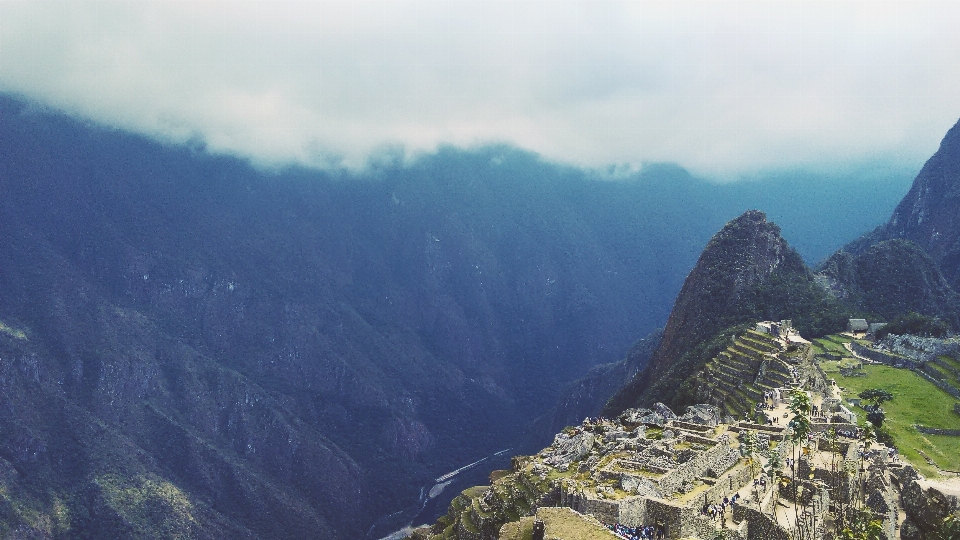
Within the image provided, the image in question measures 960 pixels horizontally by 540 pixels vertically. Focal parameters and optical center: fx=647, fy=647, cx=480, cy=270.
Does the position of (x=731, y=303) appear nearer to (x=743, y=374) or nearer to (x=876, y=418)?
(x=743, y=374)

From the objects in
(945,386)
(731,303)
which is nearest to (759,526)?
(945,386)

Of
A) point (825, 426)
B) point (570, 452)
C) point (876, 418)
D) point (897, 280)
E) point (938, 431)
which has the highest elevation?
point (825, 426)

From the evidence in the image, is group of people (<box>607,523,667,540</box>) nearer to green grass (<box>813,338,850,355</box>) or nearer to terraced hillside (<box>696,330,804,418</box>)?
terraced hillside (<box>696,330,804,418</box>)

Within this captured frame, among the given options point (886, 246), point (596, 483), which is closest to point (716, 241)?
point (886, 246)

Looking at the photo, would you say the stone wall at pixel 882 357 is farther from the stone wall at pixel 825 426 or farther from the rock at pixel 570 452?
the rock at pixel 570 452

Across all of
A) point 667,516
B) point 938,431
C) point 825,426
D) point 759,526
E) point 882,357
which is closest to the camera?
point 759,526

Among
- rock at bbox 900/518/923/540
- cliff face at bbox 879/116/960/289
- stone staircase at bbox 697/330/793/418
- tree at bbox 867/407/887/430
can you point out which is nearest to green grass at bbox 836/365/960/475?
tree at bbox 867/407/887/430

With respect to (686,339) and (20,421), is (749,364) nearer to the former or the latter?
(686,339)
